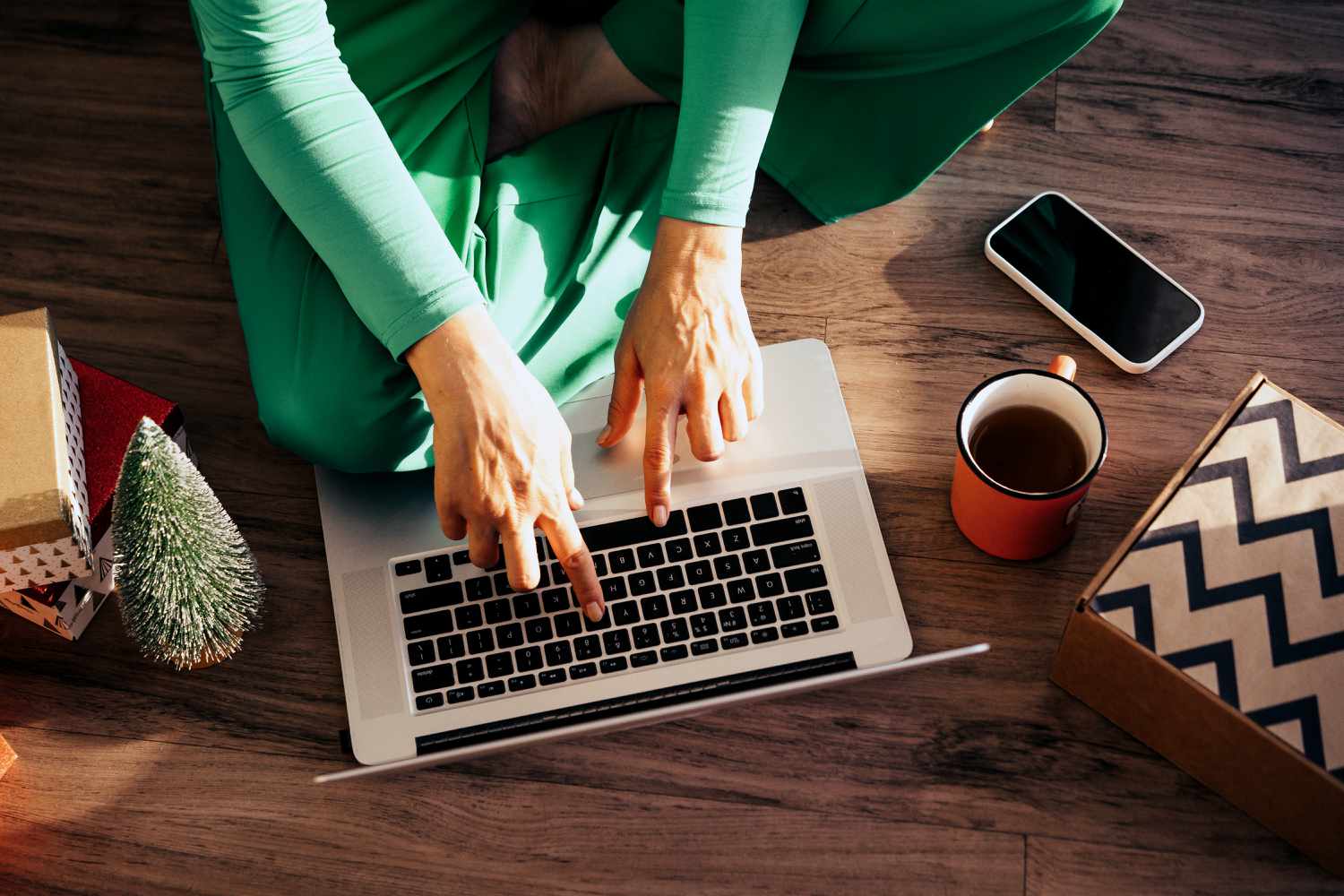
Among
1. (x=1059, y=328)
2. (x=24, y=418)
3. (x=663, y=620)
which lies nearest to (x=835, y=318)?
(x=1059, y=328)

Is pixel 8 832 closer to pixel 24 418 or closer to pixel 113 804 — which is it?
pixel 113 804

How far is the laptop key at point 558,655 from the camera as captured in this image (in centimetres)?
95

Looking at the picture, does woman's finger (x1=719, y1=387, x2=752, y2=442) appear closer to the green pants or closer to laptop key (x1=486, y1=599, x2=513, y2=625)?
the green pants

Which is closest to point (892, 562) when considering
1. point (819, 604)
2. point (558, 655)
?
point (819, 604)

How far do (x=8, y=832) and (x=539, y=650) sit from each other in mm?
469

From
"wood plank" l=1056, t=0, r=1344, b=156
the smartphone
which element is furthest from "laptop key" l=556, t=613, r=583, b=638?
"wood plank" l=1056, t=0, r=1344, b=156

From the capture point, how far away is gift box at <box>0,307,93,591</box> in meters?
0.87

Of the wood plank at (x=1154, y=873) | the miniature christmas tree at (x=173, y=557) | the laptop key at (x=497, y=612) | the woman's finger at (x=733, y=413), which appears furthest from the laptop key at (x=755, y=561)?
the miniature christmas tree at (x=173, y=557)

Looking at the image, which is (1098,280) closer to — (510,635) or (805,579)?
(805,579)

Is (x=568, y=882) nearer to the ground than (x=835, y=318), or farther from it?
nearer to the ground

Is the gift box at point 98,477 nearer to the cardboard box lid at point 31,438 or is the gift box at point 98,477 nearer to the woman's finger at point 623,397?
the cardboard box lid at point 31,438

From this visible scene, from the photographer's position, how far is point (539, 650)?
3.12ft

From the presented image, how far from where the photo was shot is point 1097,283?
1118 mm

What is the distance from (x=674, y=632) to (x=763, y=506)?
0.13 meters
